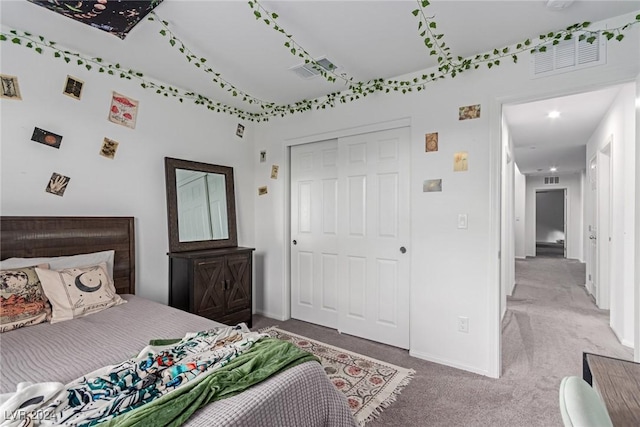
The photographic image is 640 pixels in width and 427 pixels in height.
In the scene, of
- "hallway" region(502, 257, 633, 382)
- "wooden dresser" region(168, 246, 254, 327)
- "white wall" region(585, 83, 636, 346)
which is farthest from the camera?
"white wall" region(585, 83, 636, 346)

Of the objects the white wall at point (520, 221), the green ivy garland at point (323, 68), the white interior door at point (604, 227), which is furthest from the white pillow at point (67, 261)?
the white wall at point (520, 221)

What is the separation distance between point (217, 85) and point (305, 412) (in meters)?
2.84

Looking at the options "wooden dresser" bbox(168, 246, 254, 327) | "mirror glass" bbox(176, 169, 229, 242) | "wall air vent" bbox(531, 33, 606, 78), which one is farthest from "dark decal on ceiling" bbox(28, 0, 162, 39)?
"wall air vent" bbox(531, 33, 606, 78)

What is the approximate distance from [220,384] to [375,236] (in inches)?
84.4

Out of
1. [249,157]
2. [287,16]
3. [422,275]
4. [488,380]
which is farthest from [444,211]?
[249,157]

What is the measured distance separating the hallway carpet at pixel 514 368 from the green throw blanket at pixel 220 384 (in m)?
0.90

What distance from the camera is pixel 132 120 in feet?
8.97

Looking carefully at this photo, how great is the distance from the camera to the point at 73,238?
2320 millimetres

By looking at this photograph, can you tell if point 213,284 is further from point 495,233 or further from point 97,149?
point 495,233

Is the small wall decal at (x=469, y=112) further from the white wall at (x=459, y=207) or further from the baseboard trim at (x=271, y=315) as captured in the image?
the baseboard trim at (x=271, y=315)

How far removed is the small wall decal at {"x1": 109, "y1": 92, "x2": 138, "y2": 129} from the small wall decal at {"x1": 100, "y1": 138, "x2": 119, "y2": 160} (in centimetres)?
18

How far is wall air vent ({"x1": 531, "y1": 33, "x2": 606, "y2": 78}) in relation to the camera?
2.02 metres

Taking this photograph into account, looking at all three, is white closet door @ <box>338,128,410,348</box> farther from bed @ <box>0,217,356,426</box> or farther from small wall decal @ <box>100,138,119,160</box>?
small wall decal @ <box>100,138,119,160</box>

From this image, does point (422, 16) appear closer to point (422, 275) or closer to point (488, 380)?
point (422, 275)
